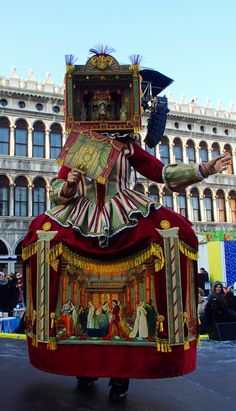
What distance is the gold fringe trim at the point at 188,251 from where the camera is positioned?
8.63 feet

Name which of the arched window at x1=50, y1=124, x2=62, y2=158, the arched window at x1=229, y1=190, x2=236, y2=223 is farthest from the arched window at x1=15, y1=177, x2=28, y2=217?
the arched window at x1=229, y1=190, x2=236, y2=223

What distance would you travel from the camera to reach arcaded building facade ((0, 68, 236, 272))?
2258 centimetres

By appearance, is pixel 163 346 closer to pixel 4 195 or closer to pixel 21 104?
pixel 4 195

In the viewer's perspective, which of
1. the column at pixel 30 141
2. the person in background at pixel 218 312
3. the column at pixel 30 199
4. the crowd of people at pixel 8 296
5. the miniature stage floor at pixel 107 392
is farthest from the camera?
the column at pixel 30 141

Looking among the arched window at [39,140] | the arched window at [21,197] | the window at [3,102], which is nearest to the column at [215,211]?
the arched window at [39,140]

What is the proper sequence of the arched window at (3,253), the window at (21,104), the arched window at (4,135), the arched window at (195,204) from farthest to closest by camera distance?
1. the arched window at (195,204)
2. the window at (21,104)
3. the arched window at (4,135)
4. the arched window at (3,253)

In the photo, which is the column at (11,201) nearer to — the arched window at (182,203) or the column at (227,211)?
the arched window at (182,203)

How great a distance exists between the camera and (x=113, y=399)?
2.58m

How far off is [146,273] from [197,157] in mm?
26433

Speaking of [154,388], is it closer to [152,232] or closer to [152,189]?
[152,232]

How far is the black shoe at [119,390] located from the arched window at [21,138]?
70.8ft

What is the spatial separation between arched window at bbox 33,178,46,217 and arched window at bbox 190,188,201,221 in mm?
9652

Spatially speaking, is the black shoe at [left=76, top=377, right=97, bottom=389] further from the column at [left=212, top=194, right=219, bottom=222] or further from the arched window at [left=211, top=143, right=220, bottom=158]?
the arched window at [left=211, top=143, right=220, bottom=158]

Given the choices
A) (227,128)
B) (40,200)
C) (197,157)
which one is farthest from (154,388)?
(227,128)
